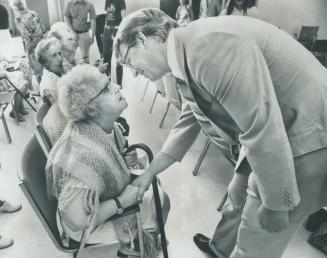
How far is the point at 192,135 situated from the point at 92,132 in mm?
556

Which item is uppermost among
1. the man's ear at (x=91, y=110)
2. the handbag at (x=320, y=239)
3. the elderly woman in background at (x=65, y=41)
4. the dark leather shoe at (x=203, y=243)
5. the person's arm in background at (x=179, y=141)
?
the man's ear at (x=91, y=110)

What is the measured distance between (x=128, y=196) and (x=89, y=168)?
0.76ft

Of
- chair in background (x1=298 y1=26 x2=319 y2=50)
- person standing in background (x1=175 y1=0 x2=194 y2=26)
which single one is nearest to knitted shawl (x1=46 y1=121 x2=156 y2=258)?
chair in background (x1=298 y1=26 x2=319 y2=50)

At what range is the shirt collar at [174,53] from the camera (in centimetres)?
109

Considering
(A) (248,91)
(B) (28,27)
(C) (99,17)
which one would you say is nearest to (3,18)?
(B) (28,27)

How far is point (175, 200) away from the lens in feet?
8.38

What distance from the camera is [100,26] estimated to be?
5504mm

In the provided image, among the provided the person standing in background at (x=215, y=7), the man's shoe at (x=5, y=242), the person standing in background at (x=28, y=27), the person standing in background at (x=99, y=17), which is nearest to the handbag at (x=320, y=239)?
the man's shoe at (x=5, y=242)

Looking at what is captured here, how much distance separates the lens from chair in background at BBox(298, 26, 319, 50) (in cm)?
331

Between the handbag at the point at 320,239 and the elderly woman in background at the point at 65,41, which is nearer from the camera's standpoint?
the handbag at the point at 320,239

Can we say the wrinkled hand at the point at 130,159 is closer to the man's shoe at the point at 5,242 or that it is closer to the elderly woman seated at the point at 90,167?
the elderly woman seated at the point at 90,167

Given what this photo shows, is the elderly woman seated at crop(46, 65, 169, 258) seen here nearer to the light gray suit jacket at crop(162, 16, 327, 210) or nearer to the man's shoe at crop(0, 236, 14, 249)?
the light gray suit jacket at crop(162, 16, 327, 210)

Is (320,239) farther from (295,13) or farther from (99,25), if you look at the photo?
(99,25)

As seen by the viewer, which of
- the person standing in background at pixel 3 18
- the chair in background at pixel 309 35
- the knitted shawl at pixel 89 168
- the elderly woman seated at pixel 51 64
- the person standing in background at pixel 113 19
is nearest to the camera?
the knitted shawl at pixel 89 168
